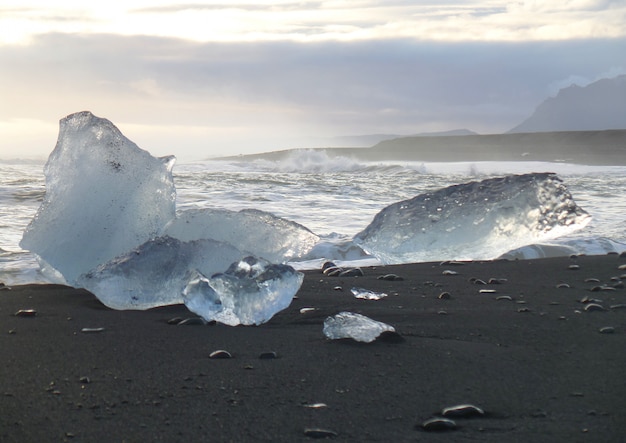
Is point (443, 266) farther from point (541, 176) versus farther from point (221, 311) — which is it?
point (221, 311)

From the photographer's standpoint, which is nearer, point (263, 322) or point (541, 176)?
point (263, 322)

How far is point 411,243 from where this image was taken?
4605 mm

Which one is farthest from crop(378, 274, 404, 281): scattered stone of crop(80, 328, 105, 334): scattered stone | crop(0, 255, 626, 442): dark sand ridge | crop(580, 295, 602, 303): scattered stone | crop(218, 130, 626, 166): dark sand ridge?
crop(218, 130, 626, 166): dark sand ridge

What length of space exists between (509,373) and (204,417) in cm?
90

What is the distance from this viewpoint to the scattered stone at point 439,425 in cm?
172

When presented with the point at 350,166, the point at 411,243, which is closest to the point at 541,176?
the point at 411,243

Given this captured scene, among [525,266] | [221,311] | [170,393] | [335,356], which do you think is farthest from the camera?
[525,266]

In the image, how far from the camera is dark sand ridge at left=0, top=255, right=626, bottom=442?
172 cm

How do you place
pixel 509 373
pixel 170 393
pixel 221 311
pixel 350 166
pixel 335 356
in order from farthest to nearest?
pixel 350 166, pixel 221 311, pixel 335 356, pixel 509 373, pixel 170 393

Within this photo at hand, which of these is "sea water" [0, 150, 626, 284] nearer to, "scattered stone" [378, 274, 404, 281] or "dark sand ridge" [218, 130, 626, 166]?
"scattered stone" [378, 274, 404, 281]

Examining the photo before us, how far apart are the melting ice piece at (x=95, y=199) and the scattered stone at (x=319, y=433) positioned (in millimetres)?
2304

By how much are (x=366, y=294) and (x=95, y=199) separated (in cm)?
151

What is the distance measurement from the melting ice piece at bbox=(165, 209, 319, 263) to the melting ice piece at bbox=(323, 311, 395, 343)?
4.30ft

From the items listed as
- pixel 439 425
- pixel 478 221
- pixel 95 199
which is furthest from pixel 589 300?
pixel 95 199
